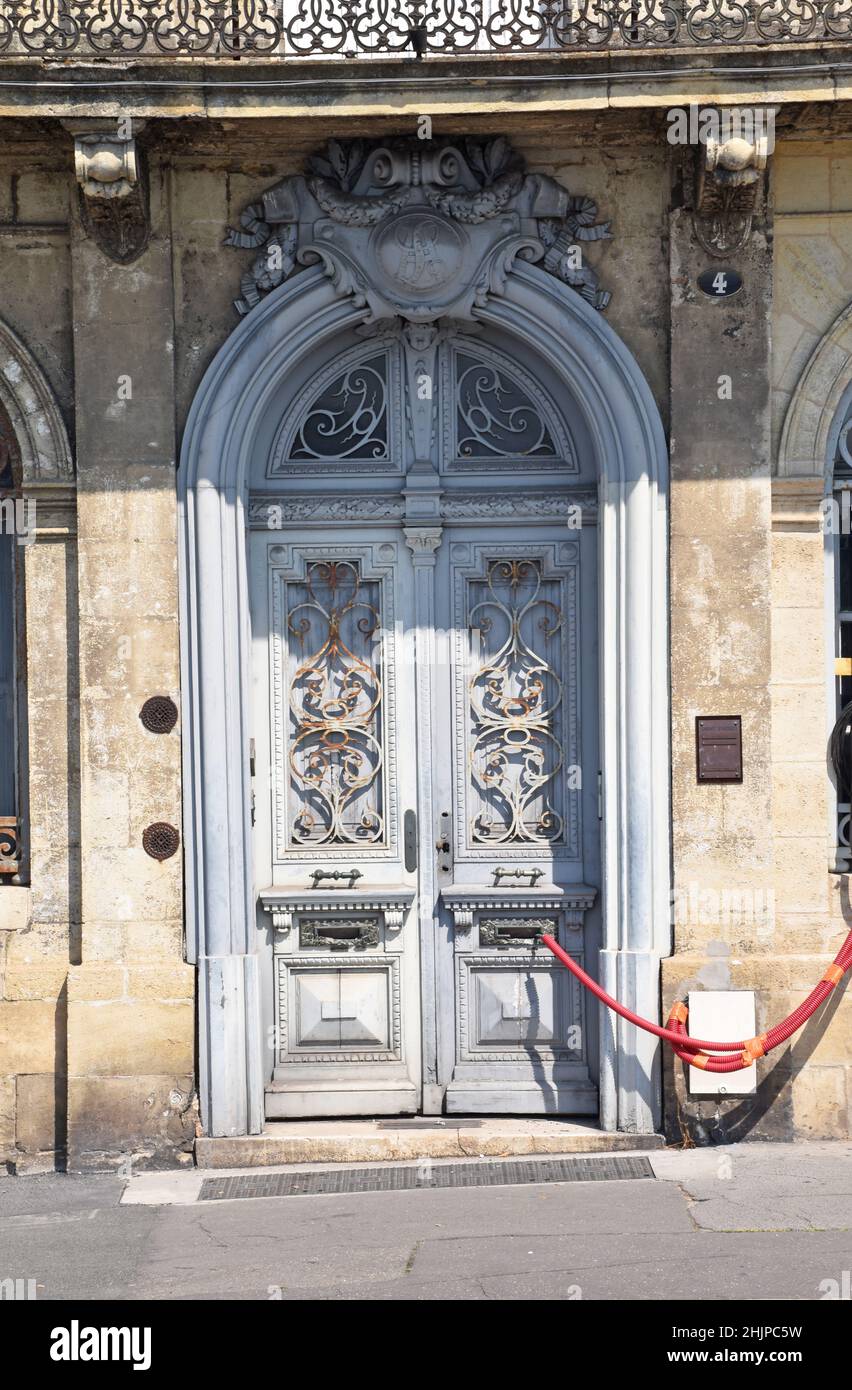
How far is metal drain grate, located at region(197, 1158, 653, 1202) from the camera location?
311 inches

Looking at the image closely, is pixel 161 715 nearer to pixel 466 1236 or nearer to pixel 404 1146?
pixel 404 1146

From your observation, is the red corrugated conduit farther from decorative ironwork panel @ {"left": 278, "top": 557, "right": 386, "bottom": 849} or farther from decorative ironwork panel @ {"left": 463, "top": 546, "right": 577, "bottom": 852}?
decorative ironwork panel @ {"left": 278, "top": 557, "right": 386, "bottom": 849}

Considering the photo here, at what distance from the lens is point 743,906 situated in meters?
8.23

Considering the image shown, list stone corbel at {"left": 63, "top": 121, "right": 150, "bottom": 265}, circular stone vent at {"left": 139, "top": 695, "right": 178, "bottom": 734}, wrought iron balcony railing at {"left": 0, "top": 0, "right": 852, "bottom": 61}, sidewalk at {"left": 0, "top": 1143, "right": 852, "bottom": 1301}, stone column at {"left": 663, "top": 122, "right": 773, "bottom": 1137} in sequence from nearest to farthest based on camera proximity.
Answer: sidewalk at {"left": 0, "top": 1143, "right": 852, "bottom": 1301} → wrought iron balcony railing at {"left": 0, "top": 0, "right": 852, "bottom": 61} → stone corbel at {"left": 63, "top": 121, "right": 150, "bottom": 265} → stone column at {"left": 663, "top": 122, "right": 773, "bottom": 1137} → circular stone vent at {"left": 139, "top": 695, "right": 178, "bottom": 734}

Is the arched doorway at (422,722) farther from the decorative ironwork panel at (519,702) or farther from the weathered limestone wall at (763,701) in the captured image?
the weathered limestone wall at (763,701)

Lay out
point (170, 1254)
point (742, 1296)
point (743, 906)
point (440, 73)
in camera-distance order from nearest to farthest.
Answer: point (742, 1296) < point (170, 1254) < point (440, 73) < point (743, 906)

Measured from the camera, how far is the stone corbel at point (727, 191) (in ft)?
25.5

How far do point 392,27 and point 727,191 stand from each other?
169 centimetres

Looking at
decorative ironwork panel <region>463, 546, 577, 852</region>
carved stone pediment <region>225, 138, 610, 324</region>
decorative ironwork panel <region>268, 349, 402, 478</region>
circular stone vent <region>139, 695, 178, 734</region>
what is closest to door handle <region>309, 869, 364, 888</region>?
decorative ironwork panel <region>463, 546, 577, 852</region>

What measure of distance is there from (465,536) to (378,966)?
7.12ft

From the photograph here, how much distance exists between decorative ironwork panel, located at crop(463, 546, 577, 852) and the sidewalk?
1.65 meters

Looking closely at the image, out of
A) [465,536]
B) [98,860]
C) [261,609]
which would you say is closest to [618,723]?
[465,536]

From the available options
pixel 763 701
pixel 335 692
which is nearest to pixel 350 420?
pixel 335 692

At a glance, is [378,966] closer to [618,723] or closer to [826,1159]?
[618,723]
